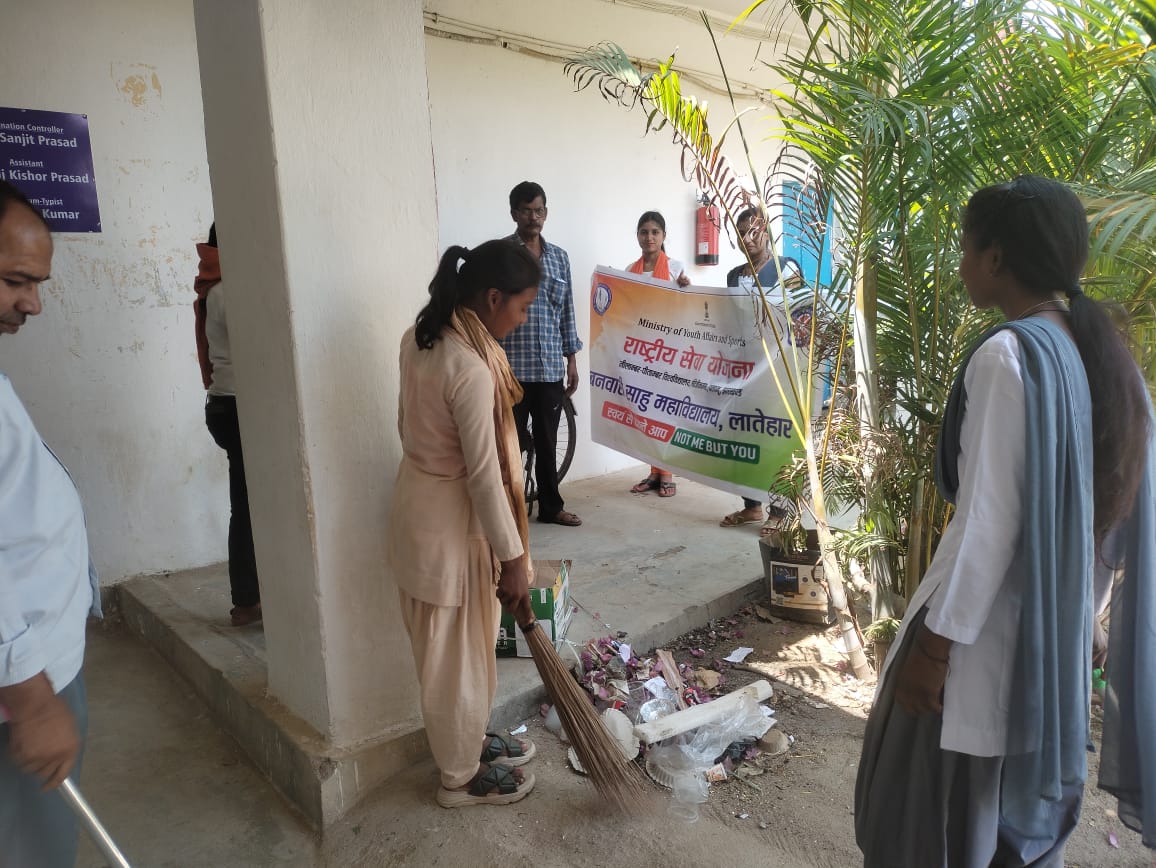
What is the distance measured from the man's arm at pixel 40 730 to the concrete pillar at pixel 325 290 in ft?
3.35

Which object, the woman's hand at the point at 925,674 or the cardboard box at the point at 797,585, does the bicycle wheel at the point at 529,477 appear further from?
the woman's hand at the point at 925,674

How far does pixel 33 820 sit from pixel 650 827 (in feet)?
5.14

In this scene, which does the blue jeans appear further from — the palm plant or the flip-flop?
the flip-flop

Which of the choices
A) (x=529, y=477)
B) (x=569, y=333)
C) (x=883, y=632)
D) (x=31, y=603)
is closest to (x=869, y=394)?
(x=883, y=632)

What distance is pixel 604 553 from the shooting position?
4.29 m

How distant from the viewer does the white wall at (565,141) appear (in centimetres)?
484

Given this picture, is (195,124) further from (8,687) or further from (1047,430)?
(1047,430)

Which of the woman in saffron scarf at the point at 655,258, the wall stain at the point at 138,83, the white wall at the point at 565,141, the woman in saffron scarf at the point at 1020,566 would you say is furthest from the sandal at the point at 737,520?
the wall stain at the point at 138,83

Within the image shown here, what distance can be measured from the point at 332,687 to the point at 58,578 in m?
1.18

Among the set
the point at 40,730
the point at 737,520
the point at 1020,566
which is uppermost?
the point at 1020,566

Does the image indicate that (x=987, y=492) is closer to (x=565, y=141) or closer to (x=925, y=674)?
(x=925, y=674)

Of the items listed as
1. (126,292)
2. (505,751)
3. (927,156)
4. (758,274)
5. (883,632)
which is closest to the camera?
(927,156)

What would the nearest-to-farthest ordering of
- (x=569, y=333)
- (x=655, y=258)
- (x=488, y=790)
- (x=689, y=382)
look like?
(x=488, y=790) < (x=689, y=382) < (x=569, y=333) < (x=655, y=258)

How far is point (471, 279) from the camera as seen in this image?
2.15 m
